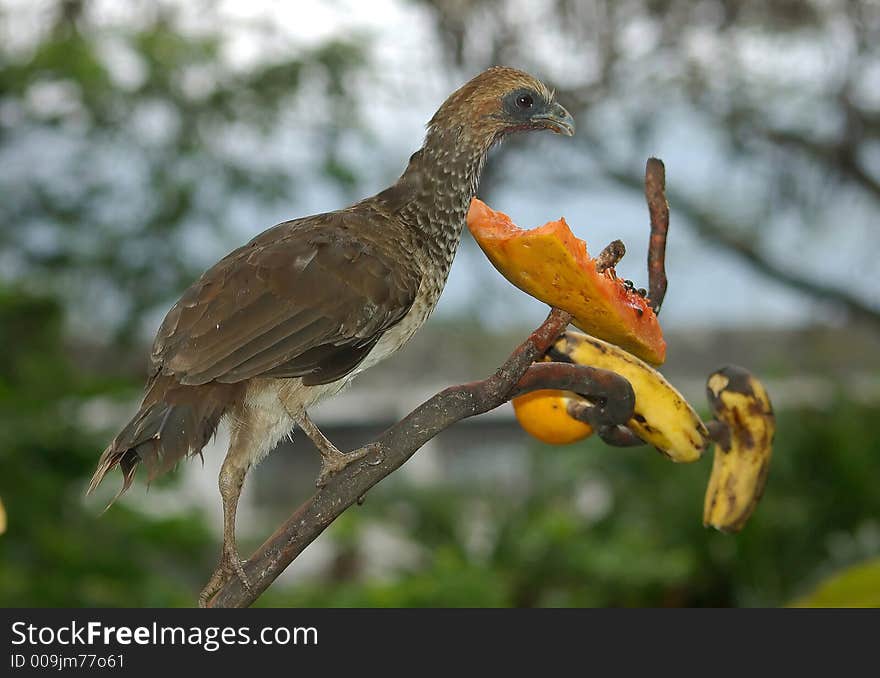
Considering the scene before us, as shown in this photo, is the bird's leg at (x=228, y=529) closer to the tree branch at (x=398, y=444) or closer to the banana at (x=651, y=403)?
the tree branch at (x=398, y=444)

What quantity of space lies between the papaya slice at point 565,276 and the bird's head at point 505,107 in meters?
0.16

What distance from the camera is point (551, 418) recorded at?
1147 millimetres

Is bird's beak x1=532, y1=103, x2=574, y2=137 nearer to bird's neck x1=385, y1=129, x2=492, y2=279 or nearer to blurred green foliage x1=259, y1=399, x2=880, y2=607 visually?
bird's neck x1=385, y1=129, x2=492, y2=279

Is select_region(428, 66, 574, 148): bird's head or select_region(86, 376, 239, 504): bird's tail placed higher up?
select_region(428, 66, 574, 148): bird's head

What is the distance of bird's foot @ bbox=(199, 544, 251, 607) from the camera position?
0.97 m

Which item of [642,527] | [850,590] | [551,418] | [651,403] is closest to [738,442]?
[651,403]

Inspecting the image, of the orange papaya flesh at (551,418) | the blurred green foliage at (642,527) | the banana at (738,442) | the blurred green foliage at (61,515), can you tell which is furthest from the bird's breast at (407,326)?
the blurred green foliage at (642,527)

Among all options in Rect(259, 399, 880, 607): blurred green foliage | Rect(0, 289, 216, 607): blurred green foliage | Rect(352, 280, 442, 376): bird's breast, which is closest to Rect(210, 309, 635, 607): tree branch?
Rect(352, 280, 442, 376): bird's breast

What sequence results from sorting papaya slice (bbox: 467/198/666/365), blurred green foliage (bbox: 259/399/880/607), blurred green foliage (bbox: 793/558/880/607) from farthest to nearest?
blurred green foliage (bbox: 259/399/880/607), blurred green foliage (bbox: 793/558/880/607), papaya slice (bbox: 467/198/666/365)

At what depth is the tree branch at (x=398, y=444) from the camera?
2.98 ft

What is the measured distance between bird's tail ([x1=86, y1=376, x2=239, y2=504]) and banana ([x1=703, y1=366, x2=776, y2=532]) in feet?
2.04

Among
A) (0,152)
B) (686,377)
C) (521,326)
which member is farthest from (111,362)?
(686,377)

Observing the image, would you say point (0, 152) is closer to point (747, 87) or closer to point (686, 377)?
point (747, 87)

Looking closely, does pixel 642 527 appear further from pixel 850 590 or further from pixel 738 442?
pixel 738 442
